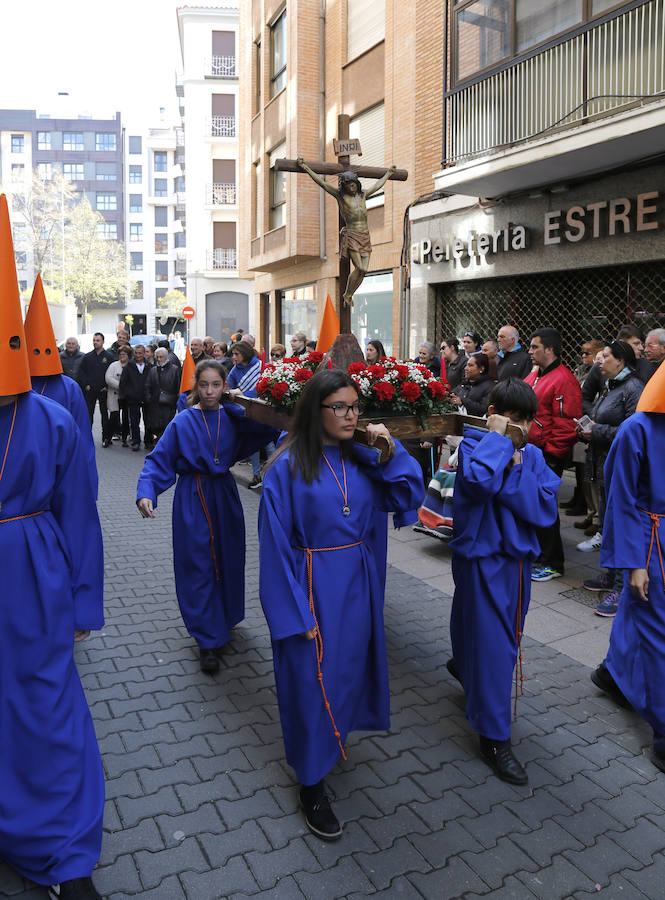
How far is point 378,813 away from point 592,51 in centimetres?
946

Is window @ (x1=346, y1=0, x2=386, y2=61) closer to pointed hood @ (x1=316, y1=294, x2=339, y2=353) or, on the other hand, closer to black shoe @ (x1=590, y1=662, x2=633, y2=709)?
pointed hood @ (x1=316, y1=294, x2=339, y2=353)

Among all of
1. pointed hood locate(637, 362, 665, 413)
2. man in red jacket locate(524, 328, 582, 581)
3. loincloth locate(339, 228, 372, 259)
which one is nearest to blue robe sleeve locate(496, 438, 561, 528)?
pointed hood locate(637, 362, 665, 413)

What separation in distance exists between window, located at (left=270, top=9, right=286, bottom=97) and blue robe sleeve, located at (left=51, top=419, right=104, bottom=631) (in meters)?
20.5

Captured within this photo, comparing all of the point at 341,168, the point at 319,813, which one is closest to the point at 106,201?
the point at 341,168

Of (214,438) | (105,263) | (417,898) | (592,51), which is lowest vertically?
(417,898)

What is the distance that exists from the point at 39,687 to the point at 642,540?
290 centimetres

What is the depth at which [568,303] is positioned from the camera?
11180mm

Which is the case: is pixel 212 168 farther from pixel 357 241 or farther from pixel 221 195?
pixel 357 241

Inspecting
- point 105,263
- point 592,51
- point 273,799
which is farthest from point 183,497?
point 105,263

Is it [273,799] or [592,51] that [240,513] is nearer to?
[273,799]

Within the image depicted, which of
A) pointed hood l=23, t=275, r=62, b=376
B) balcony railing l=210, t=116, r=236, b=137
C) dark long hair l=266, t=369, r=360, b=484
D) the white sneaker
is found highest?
balcony railing l=210, t=116, r=236, b=137

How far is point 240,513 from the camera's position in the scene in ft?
17.5

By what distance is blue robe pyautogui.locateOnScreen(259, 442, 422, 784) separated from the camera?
3.35 m

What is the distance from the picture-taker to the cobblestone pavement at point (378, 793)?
3.06m
